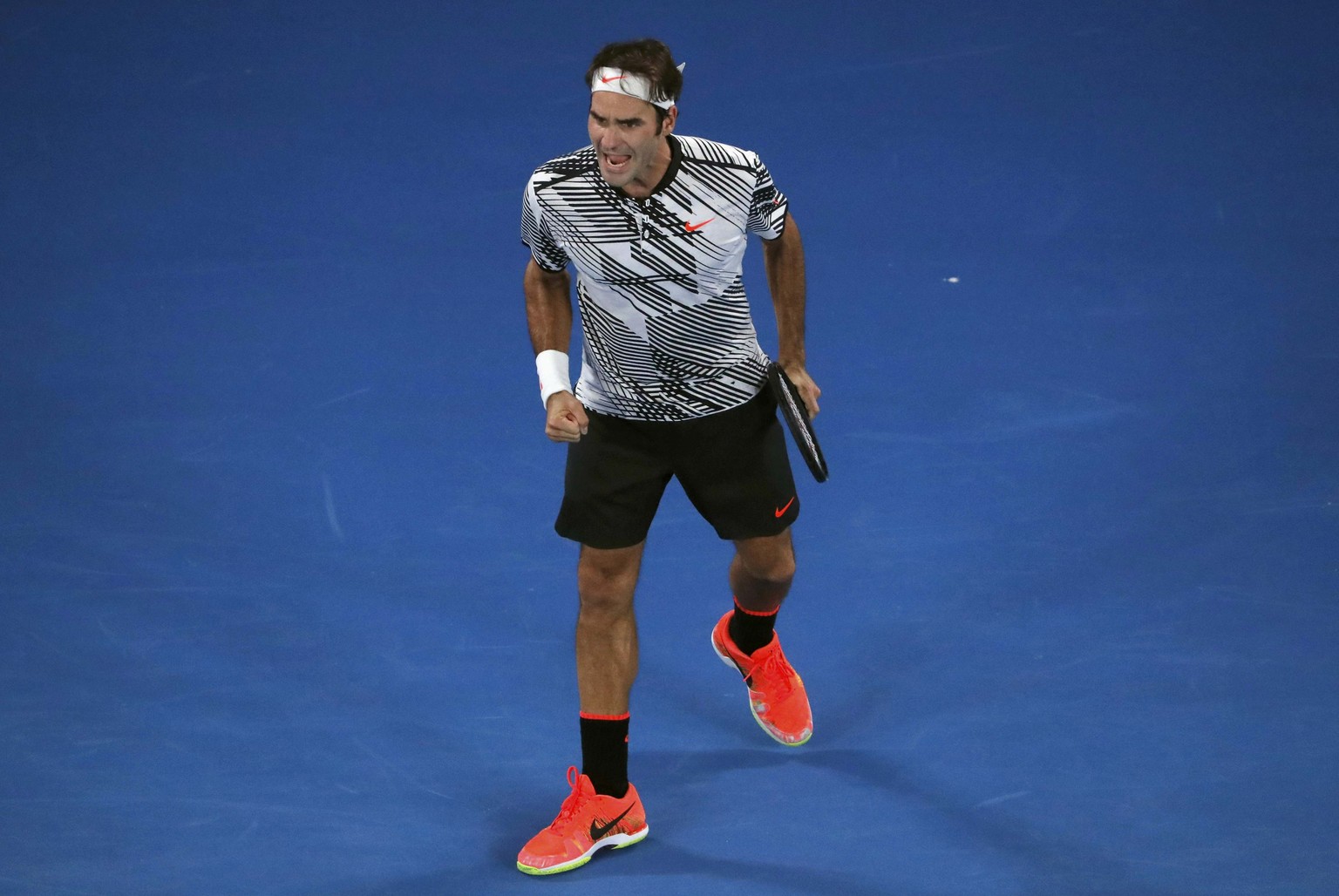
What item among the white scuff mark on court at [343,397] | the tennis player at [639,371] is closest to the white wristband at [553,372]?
the tennis player at [639,371]

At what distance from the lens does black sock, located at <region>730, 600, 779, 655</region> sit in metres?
4.30

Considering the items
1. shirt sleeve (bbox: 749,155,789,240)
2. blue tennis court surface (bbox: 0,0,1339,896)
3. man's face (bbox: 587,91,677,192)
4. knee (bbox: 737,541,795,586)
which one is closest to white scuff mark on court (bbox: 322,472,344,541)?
blue tennis court surface (bbox: 0,0,1339,896)

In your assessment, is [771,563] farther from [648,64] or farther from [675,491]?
[675,491]

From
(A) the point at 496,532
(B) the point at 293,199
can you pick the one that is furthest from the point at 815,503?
(B) the point at 293,199

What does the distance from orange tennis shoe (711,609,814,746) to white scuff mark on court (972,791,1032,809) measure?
527 mm

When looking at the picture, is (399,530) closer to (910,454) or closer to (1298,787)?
(910,454)

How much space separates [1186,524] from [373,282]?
352 cm

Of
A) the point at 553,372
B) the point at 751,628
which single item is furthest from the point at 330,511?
the point at 553,372

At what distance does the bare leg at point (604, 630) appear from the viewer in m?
3.88

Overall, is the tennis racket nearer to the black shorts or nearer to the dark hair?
the black shorts

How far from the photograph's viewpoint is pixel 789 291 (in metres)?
4.00

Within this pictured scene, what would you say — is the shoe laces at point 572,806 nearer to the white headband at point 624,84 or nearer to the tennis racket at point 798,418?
the tennis racket at point 798,418

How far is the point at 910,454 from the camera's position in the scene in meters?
5.58

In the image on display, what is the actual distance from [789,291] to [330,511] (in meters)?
2.05
